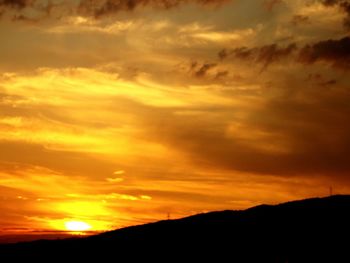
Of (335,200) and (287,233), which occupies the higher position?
(335,200)

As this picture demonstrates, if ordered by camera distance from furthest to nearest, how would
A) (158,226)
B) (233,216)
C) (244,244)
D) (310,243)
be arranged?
(158,226)
(233,216)
(244,244)
(310,243)

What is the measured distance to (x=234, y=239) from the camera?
5884 centimetres

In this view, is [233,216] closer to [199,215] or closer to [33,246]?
[199,215]

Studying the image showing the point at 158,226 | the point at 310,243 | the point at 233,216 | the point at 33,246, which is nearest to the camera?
the point at 310,243

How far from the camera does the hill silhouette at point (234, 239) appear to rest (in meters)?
52.2

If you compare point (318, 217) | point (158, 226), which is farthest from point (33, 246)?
point (318, 217)

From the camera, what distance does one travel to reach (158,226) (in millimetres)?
69750

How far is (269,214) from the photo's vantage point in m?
62.2

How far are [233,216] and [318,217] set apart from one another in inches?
430

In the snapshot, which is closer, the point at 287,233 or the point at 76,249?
the point at 287,233

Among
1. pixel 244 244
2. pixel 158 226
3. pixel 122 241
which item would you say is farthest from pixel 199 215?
pixel 244 244

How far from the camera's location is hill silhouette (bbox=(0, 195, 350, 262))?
2057 inches

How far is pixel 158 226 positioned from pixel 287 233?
18358 mm

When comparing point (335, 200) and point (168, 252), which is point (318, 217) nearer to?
point (335, 200)
